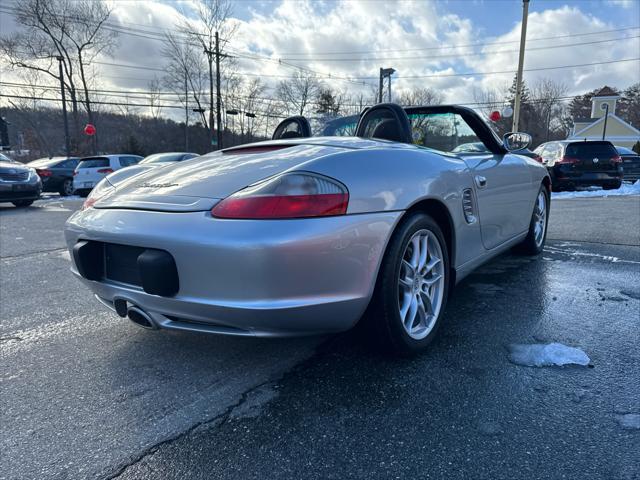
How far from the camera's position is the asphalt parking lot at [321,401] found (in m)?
1.46

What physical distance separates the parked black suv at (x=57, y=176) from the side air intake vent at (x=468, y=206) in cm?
1604

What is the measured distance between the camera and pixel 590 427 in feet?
5.32

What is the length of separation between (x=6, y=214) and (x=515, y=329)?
10.6 metres

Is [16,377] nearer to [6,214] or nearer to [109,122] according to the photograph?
[6,214]

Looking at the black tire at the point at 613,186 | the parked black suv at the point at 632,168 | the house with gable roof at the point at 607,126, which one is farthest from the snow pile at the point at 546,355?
the house with gable roof at the point at 607,126

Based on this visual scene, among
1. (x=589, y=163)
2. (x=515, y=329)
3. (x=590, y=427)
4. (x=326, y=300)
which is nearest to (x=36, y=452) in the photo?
(x=326, y=300)

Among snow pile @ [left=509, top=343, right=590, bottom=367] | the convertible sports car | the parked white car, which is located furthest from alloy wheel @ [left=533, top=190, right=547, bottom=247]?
the parked white car

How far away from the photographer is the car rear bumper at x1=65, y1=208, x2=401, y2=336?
1.60 meters

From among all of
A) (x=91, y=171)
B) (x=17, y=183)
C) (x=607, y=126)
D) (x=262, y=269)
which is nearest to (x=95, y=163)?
(x=91, y=171)

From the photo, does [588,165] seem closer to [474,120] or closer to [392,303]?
[474,120]

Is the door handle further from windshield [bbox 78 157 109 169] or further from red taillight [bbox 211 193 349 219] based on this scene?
windshield [bbox 78 157 109 169]

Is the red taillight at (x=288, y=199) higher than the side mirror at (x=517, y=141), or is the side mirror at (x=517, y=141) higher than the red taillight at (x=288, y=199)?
the side mirror at (x=517, y=141)

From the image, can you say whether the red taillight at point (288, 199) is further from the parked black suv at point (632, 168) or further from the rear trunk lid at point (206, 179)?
the parked black suv at point (632, 168)

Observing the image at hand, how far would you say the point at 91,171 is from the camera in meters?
14.3
